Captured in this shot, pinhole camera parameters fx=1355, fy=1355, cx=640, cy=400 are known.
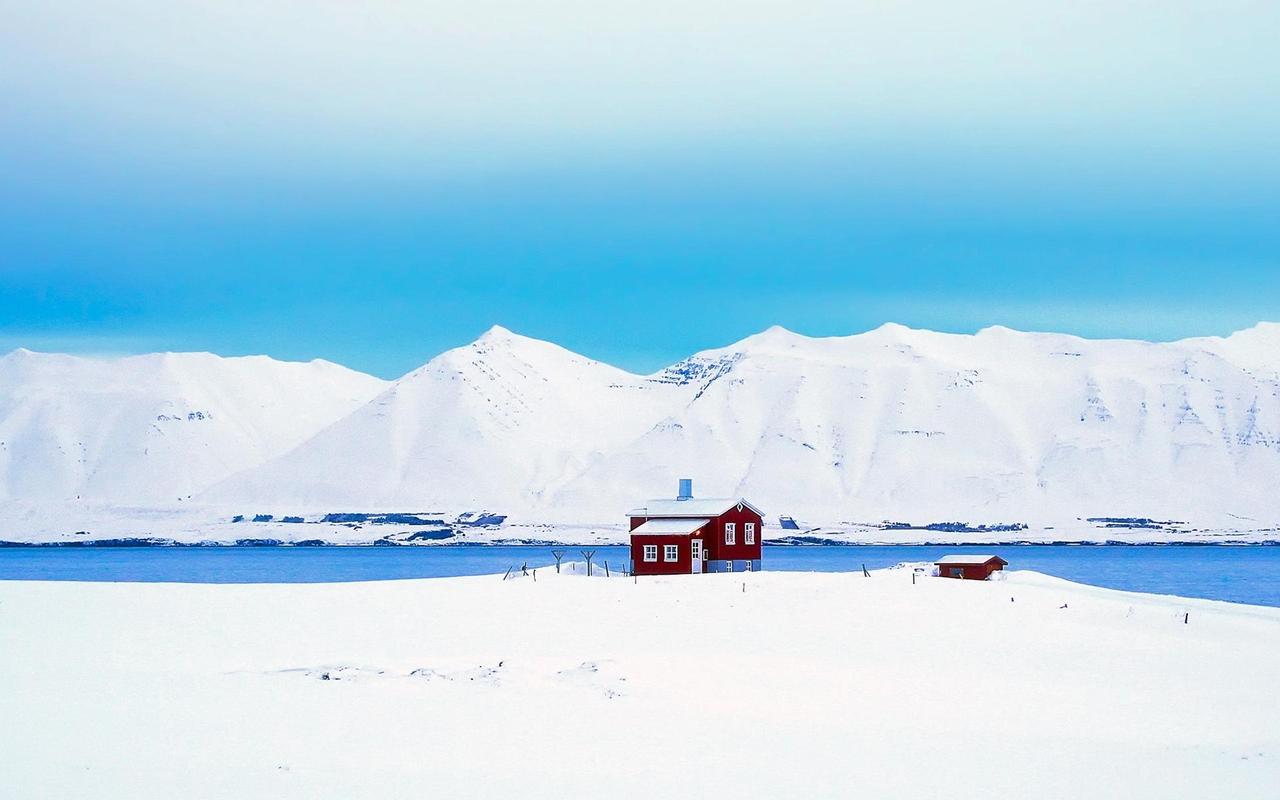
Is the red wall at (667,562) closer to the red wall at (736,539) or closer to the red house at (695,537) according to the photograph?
the red house at (695,537)

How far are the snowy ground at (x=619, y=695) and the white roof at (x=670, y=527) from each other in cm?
1700

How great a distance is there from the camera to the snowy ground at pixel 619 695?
56.5 ft

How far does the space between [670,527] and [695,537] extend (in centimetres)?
137

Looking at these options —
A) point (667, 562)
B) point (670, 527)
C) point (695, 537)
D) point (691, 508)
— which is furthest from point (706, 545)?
point (667, 562)

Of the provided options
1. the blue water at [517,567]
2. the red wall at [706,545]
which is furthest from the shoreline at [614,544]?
the red wall at [706,545]

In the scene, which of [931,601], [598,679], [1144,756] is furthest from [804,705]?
[931,601]

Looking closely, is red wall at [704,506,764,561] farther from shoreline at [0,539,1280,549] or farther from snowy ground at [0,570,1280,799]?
shoreline at [0,539,1280,549]

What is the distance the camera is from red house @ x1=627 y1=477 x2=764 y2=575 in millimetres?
56750

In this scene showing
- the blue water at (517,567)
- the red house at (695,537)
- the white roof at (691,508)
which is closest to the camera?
the red house at (695,537)

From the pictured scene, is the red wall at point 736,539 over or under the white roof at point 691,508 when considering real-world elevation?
under

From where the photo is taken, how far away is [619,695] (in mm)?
22828

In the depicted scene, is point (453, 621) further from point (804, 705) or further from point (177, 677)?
point (804, 705)

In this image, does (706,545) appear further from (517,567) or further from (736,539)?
(517,567)

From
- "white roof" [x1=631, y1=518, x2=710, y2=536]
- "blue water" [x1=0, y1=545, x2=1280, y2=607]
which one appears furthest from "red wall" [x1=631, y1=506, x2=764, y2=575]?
"blue water" [x1=0, y1=545, x2=1280, y2=607]
